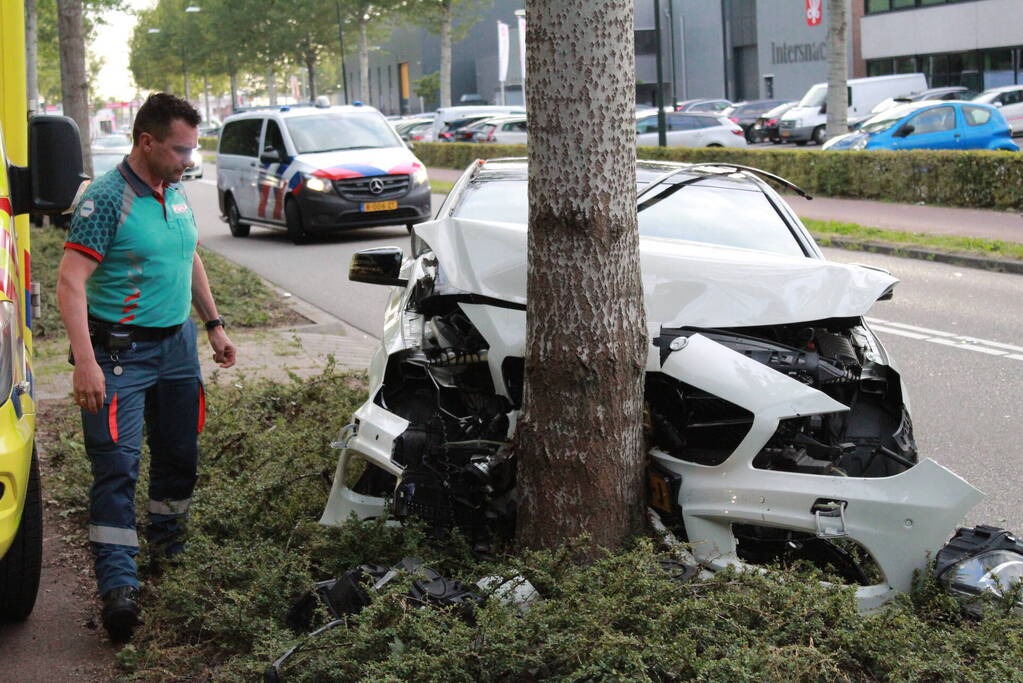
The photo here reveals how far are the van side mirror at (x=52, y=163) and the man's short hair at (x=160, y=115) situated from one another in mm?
250

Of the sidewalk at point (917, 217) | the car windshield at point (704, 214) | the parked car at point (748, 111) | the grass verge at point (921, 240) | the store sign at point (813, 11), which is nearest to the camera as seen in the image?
the car windshield at point (704, 214)

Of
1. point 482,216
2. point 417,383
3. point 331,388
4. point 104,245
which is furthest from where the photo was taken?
point 331,388

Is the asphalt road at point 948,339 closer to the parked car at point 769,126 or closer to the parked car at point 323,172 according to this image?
the parked car at point 323,172

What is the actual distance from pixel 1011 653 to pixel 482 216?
11.3 ft

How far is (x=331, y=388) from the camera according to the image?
7.38 metres

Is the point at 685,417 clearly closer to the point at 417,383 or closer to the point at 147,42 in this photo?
the point at 417,383

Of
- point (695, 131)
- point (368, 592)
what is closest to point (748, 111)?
point (695, 131)

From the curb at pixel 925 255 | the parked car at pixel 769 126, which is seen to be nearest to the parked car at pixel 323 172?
the curb at pixel 925 255

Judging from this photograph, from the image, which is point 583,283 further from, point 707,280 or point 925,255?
point 925,255

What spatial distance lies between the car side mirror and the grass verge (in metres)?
9.18

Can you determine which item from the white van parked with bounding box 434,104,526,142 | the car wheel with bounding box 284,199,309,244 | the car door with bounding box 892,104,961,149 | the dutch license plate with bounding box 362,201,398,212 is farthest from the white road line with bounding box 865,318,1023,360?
the white van parked with bounding box 434,104,526,142

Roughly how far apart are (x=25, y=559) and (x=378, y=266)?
212cm

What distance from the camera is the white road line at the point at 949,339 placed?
28.3ft

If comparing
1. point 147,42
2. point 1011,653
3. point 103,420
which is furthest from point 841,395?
point 147,42
